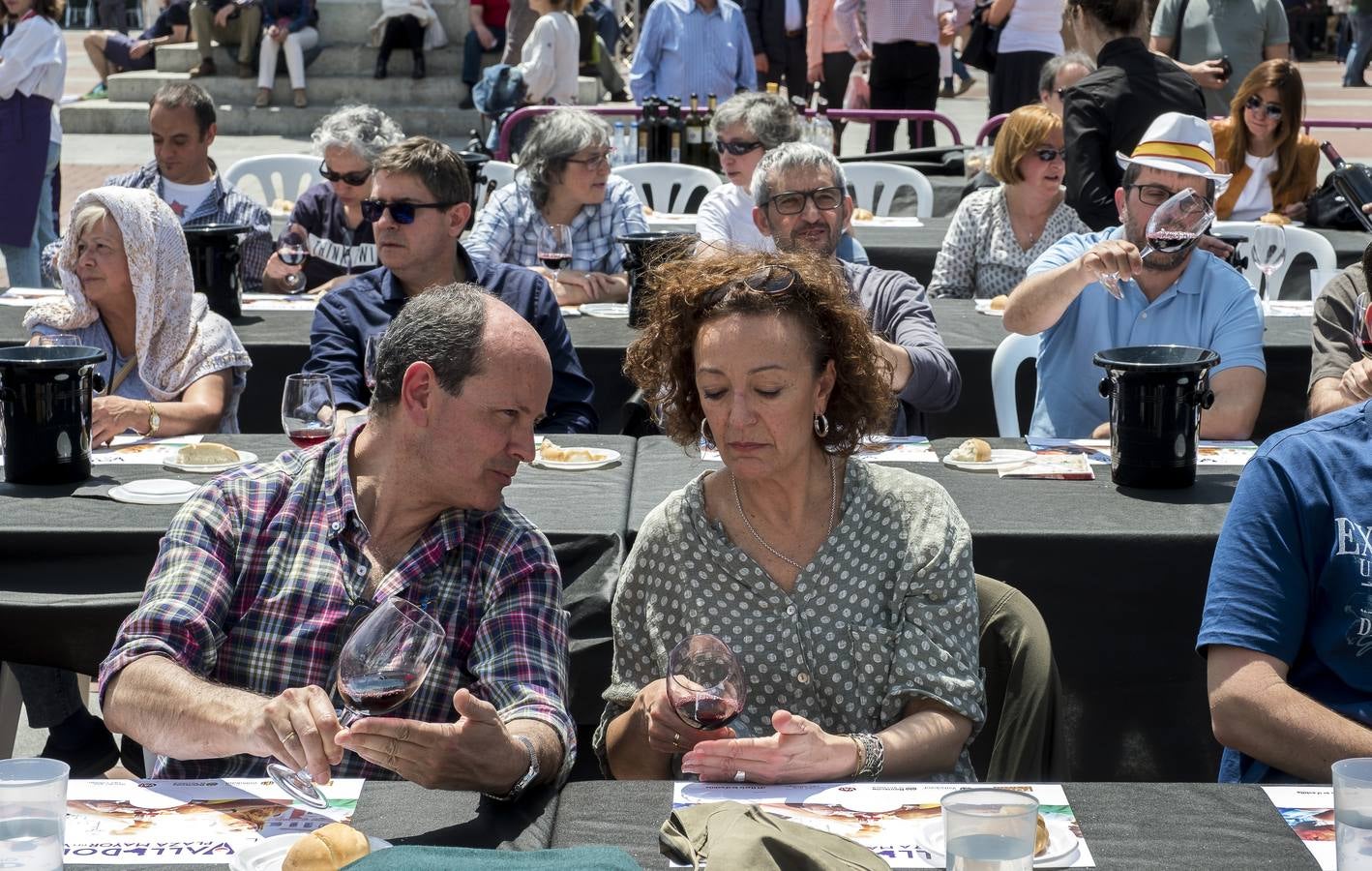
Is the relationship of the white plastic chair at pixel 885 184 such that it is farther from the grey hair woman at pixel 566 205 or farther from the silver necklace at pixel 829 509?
the silver necklace at pixel 829 509

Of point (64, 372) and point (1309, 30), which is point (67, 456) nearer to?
point (64, 372)

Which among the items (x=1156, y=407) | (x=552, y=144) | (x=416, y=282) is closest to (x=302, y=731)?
(x=1156, y=407)

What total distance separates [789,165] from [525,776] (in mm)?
2762

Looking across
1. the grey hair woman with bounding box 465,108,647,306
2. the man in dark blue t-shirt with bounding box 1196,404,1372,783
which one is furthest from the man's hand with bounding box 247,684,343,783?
the grey hair woman with bounding box 465,108,647,306

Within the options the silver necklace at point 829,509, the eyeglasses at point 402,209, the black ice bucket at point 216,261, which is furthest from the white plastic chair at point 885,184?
the silver necklace at point 829,509

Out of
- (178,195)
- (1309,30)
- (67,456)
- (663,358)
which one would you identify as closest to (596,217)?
(178,195)

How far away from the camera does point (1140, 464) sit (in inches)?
135

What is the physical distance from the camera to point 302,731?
1.86 metres

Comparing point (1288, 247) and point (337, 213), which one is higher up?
point (337, 213)

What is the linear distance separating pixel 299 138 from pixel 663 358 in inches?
562

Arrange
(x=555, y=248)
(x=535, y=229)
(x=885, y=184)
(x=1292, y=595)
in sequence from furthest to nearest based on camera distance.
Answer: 1. (x=885, y=184)
2. (x=535, y=229)
3. (x=555, y=248)
4. (x=1292, y=595)

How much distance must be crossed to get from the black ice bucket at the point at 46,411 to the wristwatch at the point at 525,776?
5.85ft

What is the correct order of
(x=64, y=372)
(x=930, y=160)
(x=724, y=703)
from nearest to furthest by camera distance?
(x=724, y=703) → (x=64, y=372) → (x=930, y=160)

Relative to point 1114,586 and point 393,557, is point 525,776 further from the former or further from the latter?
point 1114,586
